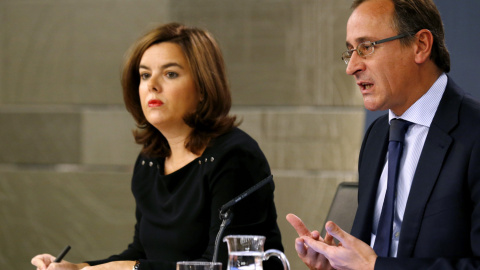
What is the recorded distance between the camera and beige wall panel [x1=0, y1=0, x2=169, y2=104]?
3783 millimetres

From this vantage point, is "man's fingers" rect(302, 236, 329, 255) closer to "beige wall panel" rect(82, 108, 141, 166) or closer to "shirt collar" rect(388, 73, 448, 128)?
"shirt collar" rect(388, 73, 448, 128)

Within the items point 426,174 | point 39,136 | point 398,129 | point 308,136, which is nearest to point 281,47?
point 308,136

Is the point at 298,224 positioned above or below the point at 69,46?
below

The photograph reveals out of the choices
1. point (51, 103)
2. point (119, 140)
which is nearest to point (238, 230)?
point (119, 140)

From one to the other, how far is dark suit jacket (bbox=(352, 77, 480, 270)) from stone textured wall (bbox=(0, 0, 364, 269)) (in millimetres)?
1708

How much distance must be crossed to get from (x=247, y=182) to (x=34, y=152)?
2.04 metres

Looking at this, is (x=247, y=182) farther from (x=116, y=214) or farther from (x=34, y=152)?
(x=34, y=152)

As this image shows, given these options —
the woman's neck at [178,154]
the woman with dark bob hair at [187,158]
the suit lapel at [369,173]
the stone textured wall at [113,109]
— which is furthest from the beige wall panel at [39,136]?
the suit lapel at [369,173]

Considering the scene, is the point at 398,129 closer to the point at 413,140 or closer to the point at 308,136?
the point at 413,140

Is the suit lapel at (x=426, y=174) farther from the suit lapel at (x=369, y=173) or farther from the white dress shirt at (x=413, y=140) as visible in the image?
the suit lapel at (x=369, y=173)

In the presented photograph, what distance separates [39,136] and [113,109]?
1.68 feet

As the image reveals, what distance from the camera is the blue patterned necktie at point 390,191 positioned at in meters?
1.81

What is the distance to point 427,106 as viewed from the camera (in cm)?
183

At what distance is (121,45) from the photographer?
12.4 ft
